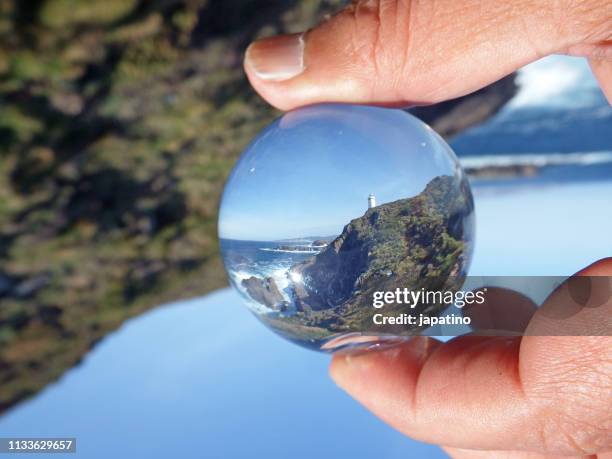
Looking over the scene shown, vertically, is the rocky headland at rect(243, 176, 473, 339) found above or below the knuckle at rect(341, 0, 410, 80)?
below

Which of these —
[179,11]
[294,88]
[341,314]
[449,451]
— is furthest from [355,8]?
[179,11]

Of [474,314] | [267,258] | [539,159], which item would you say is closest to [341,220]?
[267,258]

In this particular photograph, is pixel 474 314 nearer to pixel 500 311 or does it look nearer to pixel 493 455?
pixel 500 311

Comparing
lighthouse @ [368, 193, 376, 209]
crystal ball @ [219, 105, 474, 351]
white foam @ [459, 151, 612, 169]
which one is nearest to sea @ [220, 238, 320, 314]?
crystal ball @ [219, 105, 474, 351]

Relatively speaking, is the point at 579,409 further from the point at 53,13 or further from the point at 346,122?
the point at 53,13

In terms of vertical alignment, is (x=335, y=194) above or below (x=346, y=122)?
below

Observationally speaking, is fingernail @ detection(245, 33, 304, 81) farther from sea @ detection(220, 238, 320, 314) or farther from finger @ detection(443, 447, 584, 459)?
finger @ detection(443, 447, 584, 459)
